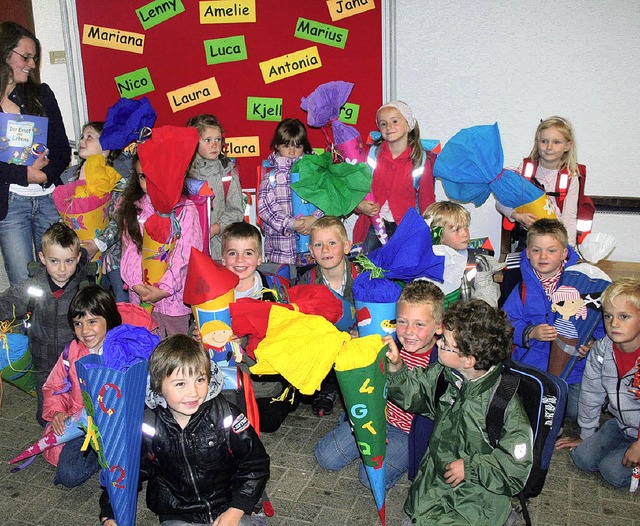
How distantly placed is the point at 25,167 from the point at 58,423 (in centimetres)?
184

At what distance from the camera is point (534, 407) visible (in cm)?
302

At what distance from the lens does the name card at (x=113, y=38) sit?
19.6 feet

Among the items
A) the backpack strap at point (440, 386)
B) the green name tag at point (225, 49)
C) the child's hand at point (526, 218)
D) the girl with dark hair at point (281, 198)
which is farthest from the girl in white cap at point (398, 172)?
the backpack strap at point (440, 386)

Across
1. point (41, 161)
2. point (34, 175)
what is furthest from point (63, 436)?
point (41, 161)

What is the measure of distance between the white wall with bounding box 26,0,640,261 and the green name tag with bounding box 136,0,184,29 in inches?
69.8

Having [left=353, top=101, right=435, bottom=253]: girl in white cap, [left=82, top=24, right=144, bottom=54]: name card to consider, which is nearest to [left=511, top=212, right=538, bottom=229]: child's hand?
[left=353, top=101, right=435, bottom=253]: girl in white cap

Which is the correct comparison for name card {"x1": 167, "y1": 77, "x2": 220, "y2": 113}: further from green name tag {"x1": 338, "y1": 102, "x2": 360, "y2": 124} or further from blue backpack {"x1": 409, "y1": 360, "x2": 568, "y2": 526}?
blue backpack {"x1": 409, "y1": 360, "x2": 568, "y2": 526}

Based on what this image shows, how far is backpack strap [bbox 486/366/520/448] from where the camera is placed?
9.64 ft

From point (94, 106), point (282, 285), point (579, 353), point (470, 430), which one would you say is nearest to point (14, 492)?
point (282, 285)

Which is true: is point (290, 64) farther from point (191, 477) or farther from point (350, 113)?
point (191, 477)

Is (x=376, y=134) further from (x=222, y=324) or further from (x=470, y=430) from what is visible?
(x=470, y=430)

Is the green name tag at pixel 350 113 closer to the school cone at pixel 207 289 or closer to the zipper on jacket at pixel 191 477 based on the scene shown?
the school cone at pixel 207 289

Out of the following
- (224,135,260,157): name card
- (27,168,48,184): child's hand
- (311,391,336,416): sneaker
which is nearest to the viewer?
(311,391,336,416): sneaker

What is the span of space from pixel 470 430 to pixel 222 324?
1.39 m
